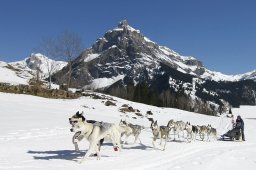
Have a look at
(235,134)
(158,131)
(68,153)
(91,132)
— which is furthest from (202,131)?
(91,132)

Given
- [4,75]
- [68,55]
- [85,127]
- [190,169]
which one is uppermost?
[68,55]

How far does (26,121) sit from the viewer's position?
27.1m

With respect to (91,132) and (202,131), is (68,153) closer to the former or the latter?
(91,132)

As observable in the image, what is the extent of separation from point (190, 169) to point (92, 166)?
10.2ft

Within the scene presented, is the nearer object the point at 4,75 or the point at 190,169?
the point at 190,169

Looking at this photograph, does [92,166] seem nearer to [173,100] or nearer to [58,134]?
[58,134]

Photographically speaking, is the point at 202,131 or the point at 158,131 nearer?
the point at 158,131

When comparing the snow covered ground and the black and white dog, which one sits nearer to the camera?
the snow covered ground

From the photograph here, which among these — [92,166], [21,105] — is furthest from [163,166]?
[21,105]

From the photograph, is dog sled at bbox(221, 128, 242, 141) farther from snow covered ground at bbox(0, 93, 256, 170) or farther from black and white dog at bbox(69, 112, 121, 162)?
black and white dog at bbox(69, 112, 121, 162)

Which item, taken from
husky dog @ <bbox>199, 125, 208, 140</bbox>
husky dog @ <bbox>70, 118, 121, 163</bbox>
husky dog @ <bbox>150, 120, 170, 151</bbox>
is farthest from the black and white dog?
husky dog @ <bbox>199, 125, 208, 140</bbox>

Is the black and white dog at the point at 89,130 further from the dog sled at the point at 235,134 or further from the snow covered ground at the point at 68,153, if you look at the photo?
the dog sled at the point at 235,134

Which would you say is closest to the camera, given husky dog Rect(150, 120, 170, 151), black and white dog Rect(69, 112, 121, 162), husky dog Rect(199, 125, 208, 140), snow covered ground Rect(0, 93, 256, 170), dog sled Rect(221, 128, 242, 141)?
snow covered ground Rect(0, 93, 256, 170)

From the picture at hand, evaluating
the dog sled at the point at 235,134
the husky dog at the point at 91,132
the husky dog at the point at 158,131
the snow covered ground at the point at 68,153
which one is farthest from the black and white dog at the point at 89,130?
the dog sled at the point at 235,134
